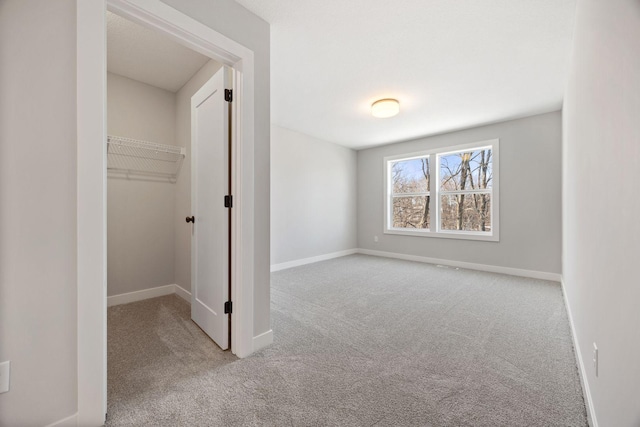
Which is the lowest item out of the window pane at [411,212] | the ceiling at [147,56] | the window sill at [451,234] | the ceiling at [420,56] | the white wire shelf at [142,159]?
the window sill at [451,234]

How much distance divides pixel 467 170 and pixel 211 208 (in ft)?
14.6

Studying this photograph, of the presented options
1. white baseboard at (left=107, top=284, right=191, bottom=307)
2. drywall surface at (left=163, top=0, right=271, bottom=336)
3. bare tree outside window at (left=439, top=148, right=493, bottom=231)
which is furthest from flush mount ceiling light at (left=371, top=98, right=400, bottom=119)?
white baseboard at (left=107, top=284, right=191, bottom=307)

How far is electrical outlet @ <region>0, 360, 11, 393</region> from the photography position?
1.04 meters

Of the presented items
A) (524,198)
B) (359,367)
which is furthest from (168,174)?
(524,198)

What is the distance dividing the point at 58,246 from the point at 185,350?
117 centimetres

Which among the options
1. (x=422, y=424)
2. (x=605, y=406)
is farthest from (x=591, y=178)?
(x=422, y=424)

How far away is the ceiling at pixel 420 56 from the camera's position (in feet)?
6.28

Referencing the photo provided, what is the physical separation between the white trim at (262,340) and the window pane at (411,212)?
415 centimetres

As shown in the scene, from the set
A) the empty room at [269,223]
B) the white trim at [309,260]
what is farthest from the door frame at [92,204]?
the white trim at [309,260]

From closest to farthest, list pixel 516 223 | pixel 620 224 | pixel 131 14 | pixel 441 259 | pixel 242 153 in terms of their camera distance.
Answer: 1. pixel 620 224
2. pixel 131 14
3. pixel 242 153
4. pixel 516 223
5. pixel 441 259

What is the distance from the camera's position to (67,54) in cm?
117

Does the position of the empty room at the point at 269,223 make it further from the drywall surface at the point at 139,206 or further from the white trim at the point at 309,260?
the white trim at the point at 309,260

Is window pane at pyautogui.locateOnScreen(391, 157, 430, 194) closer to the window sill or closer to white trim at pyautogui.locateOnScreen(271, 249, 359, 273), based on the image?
the window sill

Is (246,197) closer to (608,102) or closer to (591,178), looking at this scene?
(608,102)
